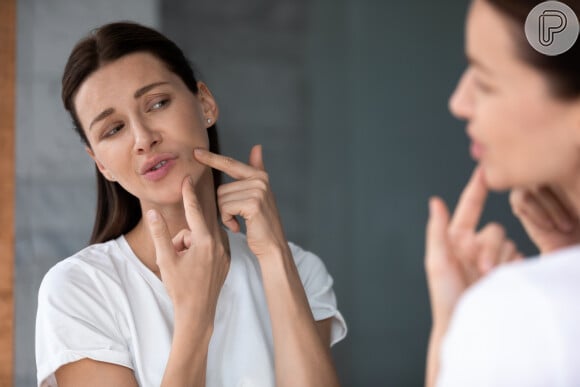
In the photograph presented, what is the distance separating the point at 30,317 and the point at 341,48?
182cm

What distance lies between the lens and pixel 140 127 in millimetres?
1711

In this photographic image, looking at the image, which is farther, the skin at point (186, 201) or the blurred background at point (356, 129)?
the blurred background at point (356, 129)

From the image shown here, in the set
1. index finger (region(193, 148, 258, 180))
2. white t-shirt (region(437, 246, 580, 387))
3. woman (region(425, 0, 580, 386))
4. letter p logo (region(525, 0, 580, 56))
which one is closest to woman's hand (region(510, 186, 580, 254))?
woman (region(425, 0, 580, 386))

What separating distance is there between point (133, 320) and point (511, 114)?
1074mm

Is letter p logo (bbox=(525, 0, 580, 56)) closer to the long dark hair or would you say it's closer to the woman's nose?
the woman's nose

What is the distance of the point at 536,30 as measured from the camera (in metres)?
1.02

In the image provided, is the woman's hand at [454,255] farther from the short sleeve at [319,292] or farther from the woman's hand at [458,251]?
the short sleeve at [319,292]

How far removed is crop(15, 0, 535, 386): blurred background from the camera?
3.41m

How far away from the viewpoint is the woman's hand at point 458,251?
0.94 m

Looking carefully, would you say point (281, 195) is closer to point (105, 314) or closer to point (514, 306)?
point (105, 314)

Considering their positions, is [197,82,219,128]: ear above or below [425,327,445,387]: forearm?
above

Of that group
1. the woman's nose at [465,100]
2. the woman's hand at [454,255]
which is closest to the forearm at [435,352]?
the woman's hand at [454,255]

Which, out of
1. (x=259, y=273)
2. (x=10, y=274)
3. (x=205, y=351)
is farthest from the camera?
(x=10, y=274)

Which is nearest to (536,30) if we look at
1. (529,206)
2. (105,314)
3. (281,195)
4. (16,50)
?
(529,206)
